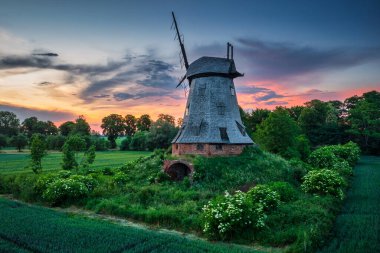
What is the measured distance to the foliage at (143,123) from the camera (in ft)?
383

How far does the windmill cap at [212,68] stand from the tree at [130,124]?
285 feet

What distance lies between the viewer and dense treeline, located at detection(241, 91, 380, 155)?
1404 inches

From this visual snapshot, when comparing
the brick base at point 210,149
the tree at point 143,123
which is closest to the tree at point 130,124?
the tree at point 143,123

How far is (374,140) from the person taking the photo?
63.9 meters

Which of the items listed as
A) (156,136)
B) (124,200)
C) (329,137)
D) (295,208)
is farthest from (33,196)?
(329,137)

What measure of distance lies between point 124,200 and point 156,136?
6148cm

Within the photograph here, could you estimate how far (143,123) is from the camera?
118m

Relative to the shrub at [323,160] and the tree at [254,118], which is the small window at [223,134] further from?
the tree at [254,118]

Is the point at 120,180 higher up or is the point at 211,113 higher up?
the point at 211,113

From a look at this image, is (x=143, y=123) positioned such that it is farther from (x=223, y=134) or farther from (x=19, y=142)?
(x=223, y=134)

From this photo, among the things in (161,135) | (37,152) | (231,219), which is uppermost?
(161,135)

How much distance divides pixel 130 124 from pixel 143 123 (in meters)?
6.41

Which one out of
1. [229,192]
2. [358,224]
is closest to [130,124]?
[229,192]

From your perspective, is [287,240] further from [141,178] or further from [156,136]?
[156,136]
